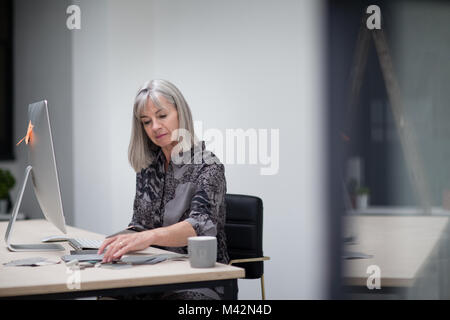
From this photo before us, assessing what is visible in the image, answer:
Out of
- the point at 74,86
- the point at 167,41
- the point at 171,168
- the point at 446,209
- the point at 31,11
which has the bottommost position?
the point at 446,209

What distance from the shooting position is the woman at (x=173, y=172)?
6.15 ft

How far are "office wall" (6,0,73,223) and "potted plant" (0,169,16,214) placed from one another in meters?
0.17

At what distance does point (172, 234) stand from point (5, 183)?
9.67 ft

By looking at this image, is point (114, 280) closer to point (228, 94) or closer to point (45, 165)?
point (45, 165)

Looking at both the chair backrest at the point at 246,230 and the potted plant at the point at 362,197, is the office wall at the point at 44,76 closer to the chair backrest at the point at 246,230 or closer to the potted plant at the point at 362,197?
the chair backrest at the point at 246,230

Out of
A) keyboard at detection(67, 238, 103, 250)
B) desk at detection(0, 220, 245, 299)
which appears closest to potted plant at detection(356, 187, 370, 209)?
desk at detection(0, 220, 245, 299)

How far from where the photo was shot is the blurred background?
1971 millimetres

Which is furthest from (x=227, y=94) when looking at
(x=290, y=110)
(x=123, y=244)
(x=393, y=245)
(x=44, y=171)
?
(x=123, y=244)

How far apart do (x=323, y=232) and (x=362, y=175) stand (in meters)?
0.48

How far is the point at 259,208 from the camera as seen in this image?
92.5 inches

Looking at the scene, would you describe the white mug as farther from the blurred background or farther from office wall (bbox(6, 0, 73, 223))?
office wall (bbox(6, 0, 73, 223))

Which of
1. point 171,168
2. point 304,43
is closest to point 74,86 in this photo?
point 304,43

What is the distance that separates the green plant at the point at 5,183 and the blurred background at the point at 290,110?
0.60 ft
